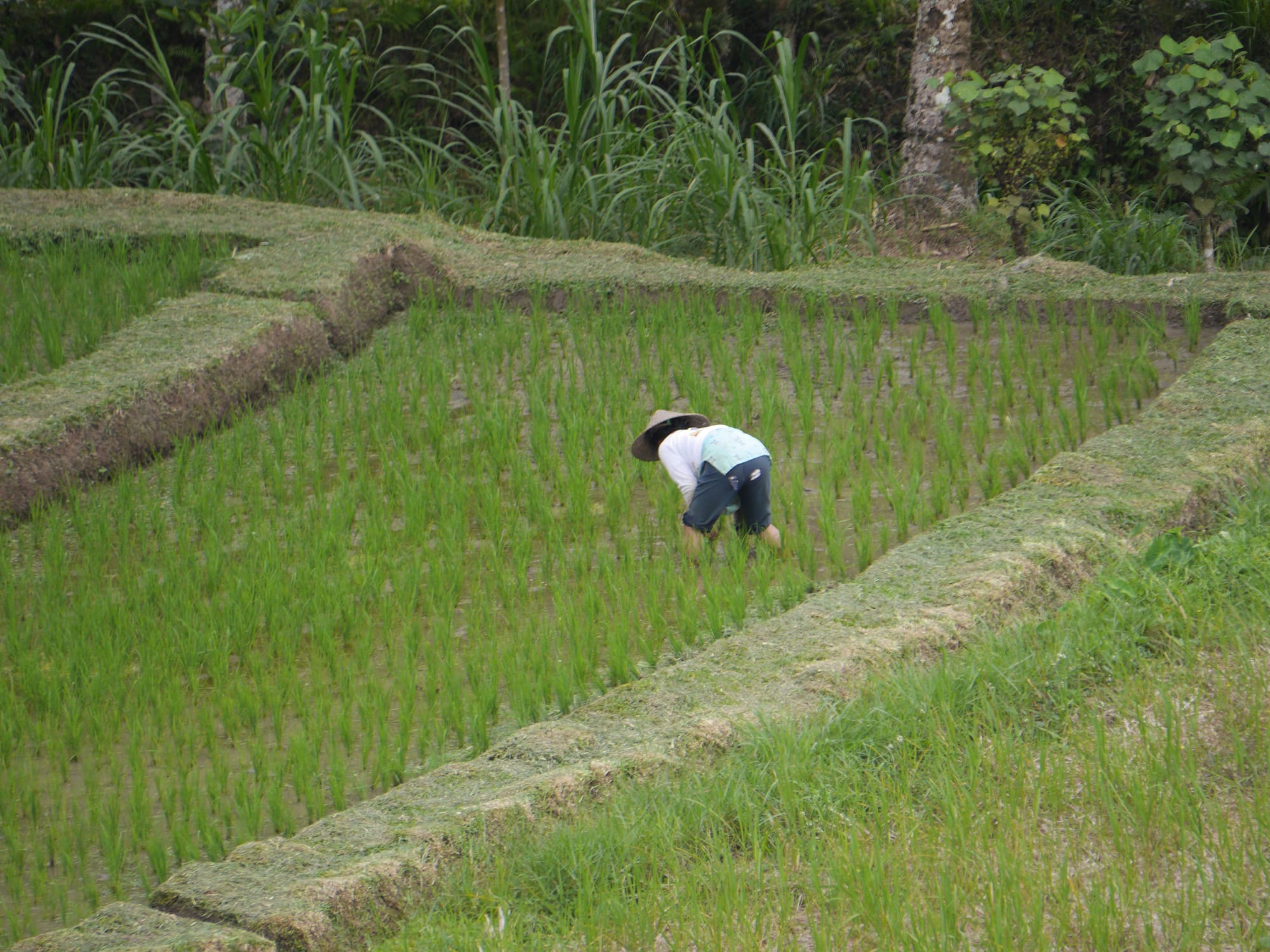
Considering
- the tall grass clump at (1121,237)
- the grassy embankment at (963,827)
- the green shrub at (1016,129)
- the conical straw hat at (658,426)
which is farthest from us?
the tall grass clump at (1121,237)

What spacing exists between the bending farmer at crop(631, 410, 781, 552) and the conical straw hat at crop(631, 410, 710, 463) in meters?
0.06

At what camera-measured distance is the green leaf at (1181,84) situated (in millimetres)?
7176

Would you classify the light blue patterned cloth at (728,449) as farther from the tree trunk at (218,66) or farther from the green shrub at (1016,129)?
the tree trunk at (218,66)

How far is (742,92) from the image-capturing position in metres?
9.24

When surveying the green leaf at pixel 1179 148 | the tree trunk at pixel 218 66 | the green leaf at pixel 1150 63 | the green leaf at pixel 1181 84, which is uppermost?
the tree trunk at pixel 218 66

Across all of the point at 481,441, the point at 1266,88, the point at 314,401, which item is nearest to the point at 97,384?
the point at 314,401

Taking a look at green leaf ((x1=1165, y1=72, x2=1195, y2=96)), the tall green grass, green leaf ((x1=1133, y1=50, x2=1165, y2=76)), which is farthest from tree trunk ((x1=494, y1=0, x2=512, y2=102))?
green leaf ((x1=1165, y1=72, x2=1195, y2=96))

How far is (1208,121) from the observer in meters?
7.27

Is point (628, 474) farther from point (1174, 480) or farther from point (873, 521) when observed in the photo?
point (1174, 480)

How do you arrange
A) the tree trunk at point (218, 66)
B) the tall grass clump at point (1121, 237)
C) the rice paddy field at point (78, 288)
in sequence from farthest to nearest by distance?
the tree trunk at point (218, 66), the tall grass clump at point (1121, 237), the rice paddy field at point (78, 288)

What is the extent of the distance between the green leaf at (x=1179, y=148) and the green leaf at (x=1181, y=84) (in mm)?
247

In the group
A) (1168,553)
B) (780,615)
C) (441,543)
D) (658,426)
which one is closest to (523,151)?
(658,426)

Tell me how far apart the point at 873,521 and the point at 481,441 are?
1488mm

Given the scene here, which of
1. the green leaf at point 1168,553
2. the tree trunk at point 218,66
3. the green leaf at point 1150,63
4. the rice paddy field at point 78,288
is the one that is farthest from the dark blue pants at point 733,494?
the tree trunk at point 218,66
